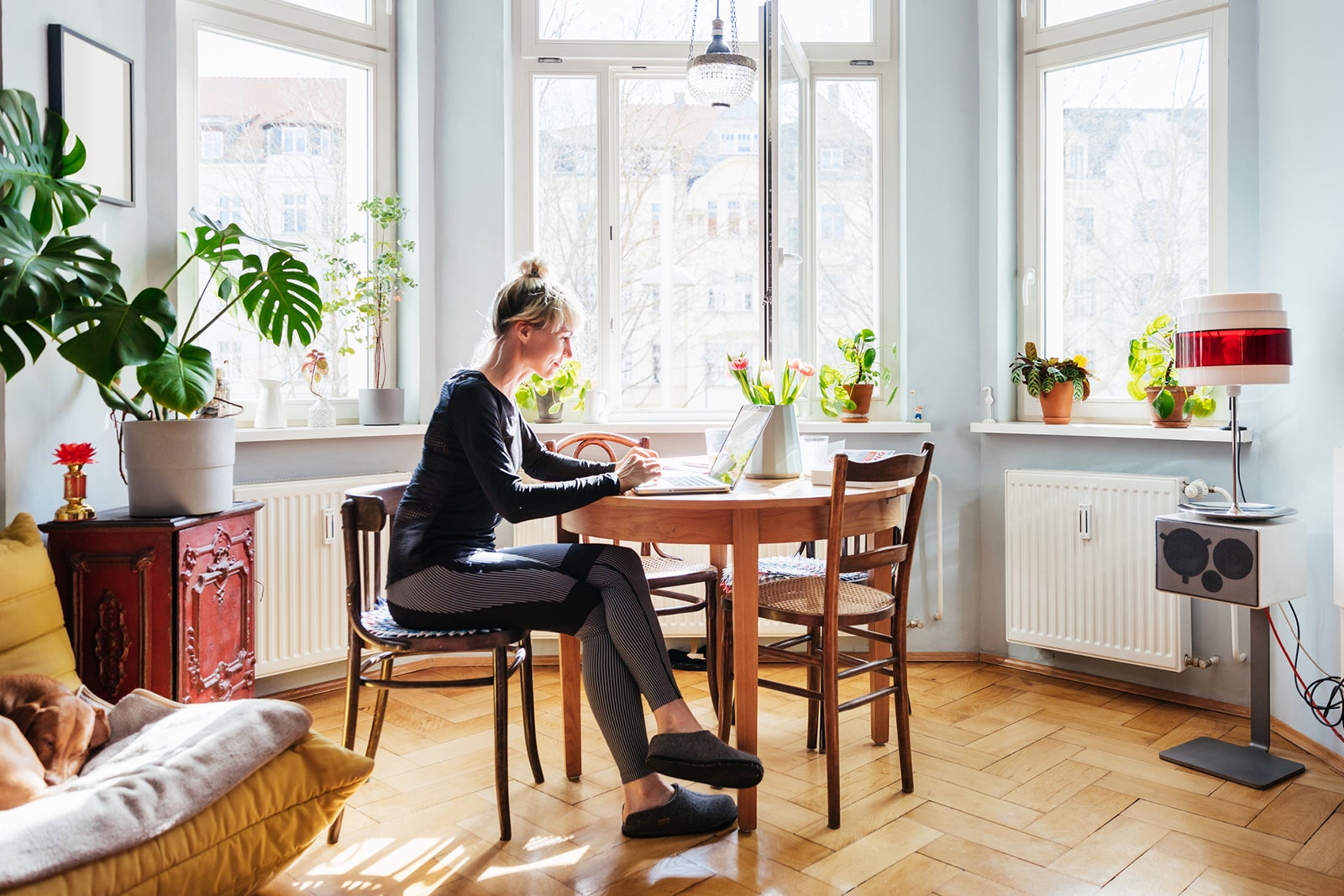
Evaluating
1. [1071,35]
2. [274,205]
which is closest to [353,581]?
[274,205]

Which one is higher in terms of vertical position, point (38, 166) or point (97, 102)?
point (97, 102)

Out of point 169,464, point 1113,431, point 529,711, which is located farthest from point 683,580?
point 1113,431

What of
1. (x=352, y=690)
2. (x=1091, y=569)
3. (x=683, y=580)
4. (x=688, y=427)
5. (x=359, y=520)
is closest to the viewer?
(x=359, y=520)

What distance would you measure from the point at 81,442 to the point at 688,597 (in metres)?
1.66

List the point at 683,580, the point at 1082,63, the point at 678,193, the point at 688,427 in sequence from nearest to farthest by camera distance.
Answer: the point at 683,580 → the point at 1082,63 → the point at 688,427 → the point at 678,193

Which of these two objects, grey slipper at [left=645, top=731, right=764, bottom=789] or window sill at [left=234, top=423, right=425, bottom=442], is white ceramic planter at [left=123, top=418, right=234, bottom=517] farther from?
grey slipper at [left=645, top=731, right=764, bottom=789]

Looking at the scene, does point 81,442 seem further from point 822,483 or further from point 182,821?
point 822,483

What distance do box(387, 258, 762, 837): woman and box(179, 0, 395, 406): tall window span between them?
1.30 meters

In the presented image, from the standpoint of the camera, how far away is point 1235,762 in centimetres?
245

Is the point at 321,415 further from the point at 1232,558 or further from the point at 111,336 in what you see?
the point at 1232,558

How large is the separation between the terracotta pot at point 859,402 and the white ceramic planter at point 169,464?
2.10 m

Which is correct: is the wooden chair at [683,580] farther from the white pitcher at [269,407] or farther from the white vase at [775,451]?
the white pitcher at [269,407]

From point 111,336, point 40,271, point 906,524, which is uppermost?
point 40,271

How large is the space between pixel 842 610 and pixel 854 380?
1.39 m
